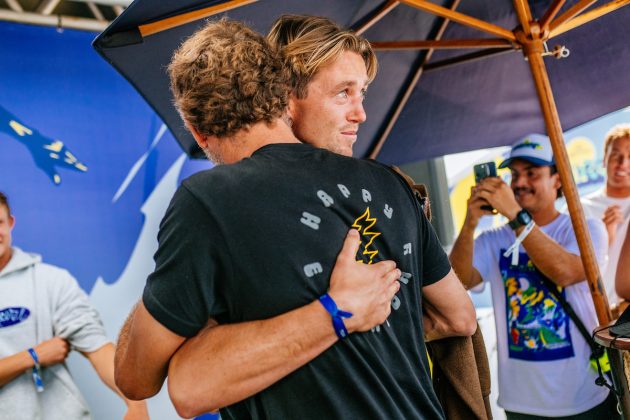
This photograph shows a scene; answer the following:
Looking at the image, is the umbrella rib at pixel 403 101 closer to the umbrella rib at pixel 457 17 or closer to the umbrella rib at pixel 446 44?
the umbrella rib at pixel 446 44

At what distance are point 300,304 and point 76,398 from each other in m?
2.48

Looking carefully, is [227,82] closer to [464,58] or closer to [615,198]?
[464,58]

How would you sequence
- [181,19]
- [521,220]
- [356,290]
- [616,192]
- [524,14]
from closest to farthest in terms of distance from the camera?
[356,290], [181,19], [521,220], [524,14], [616,192]

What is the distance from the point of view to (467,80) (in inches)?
155

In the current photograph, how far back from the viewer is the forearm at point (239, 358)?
3.70 feet

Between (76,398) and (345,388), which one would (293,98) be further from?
(76,398)

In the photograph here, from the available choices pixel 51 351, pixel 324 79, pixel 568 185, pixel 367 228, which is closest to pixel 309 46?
pixel 324 79

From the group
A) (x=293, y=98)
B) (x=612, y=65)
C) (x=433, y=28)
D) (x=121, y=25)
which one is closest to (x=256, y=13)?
(x=121, y=25)

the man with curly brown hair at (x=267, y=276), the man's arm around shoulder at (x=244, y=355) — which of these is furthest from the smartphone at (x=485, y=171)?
the man's arm around shoulder at (x=244, y=355)

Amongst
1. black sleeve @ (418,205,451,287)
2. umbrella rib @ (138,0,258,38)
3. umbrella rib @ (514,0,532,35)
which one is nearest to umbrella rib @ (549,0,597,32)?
umbrella rib @ (514,0,532,35)

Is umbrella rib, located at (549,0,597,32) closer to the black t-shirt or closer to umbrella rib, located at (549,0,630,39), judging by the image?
umbrella rib, located at (549,0,630,39)

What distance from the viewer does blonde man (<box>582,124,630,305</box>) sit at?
3.44 m

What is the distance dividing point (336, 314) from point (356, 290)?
65 mm

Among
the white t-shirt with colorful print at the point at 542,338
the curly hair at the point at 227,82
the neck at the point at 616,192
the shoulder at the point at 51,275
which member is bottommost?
the white t-shirt with colorful print at the point at 542,338
